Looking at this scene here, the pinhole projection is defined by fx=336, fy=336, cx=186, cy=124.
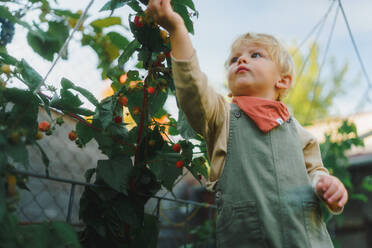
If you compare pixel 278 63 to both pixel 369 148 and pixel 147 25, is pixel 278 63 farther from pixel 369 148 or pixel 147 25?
pixel 369 148

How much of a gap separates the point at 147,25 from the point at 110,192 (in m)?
0.47

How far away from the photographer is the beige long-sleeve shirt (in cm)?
82

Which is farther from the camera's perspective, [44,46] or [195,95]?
[44,46]

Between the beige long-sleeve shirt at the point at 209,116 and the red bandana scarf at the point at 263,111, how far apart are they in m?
0.06

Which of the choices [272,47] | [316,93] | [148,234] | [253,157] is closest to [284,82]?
[272,47]

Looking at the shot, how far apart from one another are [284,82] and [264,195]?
472mm

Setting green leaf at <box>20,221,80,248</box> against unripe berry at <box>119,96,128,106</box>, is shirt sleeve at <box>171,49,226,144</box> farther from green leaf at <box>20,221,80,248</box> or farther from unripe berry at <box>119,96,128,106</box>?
green leaf at <box>20,221,80,248</box>

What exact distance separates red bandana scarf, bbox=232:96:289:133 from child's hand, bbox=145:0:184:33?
14.0 inches

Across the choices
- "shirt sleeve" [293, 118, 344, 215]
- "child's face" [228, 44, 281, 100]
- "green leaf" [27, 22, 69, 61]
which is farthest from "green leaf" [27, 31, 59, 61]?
"shirt sleeve" [293, 118, 344, 215]

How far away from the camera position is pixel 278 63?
1186 mm

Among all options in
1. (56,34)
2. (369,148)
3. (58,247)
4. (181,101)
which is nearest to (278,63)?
(181,101)

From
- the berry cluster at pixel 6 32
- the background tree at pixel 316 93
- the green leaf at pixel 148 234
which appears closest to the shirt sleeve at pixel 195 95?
the green leaf at pixel 148 234

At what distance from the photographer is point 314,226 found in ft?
3.07

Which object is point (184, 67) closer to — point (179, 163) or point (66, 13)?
point (179, 163)
